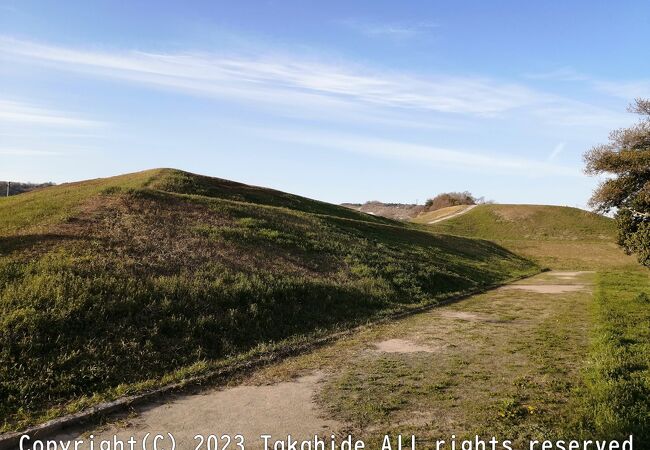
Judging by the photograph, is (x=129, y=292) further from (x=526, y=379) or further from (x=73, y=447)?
(x=526, y=379)

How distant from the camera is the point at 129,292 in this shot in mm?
11656

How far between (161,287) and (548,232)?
60.0 m

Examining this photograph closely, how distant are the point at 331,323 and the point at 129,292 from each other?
5612mm

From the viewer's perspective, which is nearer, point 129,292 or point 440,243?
point 129,292

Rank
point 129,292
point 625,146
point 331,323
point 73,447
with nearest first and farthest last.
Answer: point 73,447, point 129,292, point 331,323, point 625,146

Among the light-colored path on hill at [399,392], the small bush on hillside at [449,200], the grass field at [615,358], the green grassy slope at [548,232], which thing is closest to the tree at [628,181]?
the grass field at [615,358]

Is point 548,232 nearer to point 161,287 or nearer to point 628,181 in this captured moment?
point 628,181

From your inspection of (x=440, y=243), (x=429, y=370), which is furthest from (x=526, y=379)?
(x=440, y=243)

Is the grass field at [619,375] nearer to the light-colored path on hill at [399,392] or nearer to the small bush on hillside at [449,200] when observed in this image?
the light-colored path on hill at [399,392]

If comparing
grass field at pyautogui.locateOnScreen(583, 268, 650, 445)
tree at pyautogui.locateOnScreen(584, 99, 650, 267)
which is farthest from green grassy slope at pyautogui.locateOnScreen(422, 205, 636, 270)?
grass field at pyautogui.locateOnScreen(583, 268, 650, 445)

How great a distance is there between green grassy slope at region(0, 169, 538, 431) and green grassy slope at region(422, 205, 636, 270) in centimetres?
2035

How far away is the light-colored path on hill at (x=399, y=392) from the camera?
671 cm

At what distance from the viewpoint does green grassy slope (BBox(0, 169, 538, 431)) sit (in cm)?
878

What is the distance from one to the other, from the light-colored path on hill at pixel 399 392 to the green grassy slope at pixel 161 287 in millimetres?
1420
